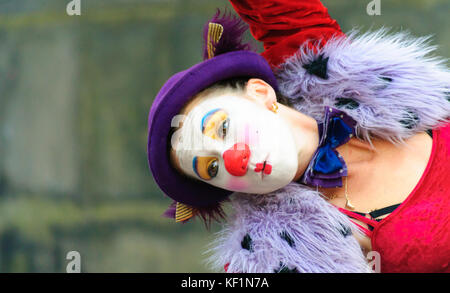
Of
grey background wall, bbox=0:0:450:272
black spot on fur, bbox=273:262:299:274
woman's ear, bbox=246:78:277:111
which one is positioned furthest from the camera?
grey background wall, bbox=0:0:450:272

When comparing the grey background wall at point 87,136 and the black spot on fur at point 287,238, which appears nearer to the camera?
the black spot on fur at point 287,238

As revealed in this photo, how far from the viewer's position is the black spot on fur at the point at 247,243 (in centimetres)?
95

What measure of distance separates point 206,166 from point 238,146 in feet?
0.27

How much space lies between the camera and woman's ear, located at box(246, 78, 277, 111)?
1.01 m

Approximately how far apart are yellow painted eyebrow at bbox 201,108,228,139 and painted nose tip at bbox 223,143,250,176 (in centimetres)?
4

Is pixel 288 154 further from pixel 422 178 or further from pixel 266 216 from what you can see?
pixel 422 178

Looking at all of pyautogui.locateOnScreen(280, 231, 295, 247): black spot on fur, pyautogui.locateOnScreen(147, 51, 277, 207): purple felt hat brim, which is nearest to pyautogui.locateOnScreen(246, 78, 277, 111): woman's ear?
pyautogui.locateOnScreen(147, 51, 277, 207): purple felt hat brim

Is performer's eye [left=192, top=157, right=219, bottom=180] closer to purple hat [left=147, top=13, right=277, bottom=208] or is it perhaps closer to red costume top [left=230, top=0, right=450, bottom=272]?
purple hat [left=147, top=13, right=277, bottom=208]

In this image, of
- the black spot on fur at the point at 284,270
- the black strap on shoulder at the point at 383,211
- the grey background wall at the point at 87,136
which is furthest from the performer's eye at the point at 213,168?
the grey background wall at the point at 87,136

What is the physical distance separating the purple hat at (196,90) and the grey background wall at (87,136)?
997 mm

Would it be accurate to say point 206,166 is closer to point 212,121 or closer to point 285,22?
point 212,121

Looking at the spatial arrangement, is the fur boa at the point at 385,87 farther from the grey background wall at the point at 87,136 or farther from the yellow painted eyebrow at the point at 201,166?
the grey background wall at the point at 87,136
